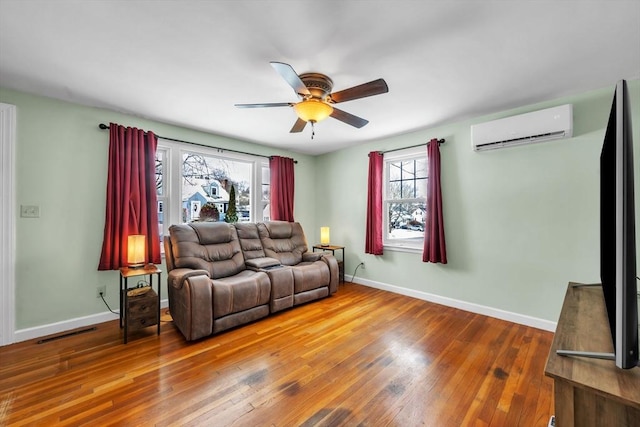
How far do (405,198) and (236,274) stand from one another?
2.63 meters

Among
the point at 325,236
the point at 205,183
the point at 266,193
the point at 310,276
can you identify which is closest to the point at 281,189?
the point at 266,193

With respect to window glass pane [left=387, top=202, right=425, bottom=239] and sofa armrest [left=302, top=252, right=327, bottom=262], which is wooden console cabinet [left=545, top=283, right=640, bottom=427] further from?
sofa armrest [left=302, top=252, right=327, bottom=262]

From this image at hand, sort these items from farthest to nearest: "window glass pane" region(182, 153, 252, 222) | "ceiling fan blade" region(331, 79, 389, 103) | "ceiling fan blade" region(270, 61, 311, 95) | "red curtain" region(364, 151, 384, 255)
Answer: "red curtain" region(364, 151, 384, 255) → "window glass pane" region(182, 153, 252, 222) → "ceiling fan blade" region(331, 79, 389, 103) → "ceiling fan blade" region(270, 61, 311, 95)

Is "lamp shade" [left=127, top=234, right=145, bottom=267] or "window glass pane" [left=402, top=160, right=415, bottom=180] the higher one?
"window glass pane" [left=402, top=160, right=415, bottom=180]

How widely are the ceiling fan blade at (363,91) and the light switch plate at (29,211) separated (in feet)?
10.0

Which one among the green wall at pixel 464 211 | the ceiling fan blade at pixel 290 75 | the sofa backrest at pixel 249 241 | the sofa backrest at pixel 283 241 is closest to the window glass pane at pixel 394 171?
the green wall at pixel 464 211

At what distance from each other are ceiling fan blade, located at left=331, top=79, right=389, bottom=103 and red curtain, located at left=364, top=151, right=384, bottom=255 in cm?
208

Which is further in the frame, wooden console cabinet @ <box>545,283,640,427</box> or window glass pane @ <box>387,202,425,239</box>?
window glass pane @ <box>387,202,425,239</box>

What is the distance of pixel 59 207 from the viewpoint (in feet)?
9.07

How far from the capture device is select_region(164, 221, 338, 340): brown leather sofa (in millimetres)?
2592

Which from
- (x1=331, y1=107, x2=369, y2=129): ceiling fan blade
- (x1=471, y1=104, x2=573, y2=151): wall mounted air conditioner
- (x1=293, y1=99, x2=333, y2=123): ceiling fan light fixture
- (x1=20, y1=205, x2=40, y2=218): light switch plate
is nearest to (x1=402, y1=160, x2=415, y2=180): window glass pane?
(x1=471, y1=104, x2=573, y2=151): wall mounted air conditioner

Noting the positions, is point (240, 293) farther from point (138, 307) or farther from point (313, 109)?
point (313, 109)

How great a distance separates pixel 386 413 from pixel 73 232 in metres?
3.38

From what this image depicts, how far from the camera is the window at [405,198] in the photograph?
12.9ft
